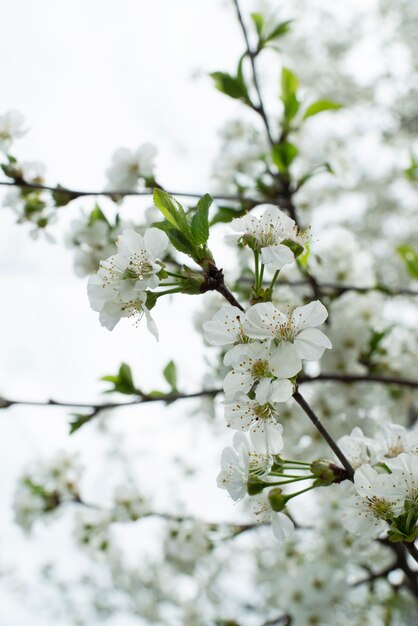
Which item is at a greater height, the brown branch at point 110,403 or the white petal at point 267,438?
the brown branch at point 110,403

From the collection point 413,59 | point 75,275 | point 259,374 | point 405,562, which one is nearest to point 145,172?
point 75,275

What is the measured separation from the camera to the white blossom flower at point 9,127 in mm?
1561

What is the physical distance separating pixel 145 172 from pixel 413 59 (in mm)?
4362

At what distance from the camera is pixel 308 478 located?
91 cm

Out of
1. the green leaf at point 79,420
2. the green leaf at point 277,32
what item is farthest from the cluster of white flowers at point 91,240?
the green leaf at point 277,32

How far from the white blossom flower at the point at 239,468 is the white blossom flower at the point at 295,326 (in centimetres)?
19

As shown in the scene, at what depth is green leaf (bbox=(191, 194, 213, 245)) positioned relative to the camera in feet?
2.94

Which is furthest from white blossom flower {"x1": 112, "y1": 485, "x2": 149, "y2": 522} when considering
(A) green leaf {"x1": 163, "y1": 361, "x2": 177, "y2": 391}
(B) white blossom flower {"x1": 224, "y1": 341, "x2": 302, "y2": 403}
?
(B) white blossom flower {"x1": 224, "y1": 341, "x2": 302, "y2": 403}

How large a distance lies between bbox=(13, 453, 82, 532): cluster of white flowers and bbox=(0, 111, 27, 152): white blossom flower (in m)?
1.30

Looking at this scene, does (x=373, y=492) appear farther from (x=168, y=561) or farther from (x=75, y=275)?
(x=168, y=561)

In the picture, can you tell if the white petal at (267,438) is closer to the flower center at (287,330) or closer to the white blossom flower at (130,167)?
the flower center at (287,330)

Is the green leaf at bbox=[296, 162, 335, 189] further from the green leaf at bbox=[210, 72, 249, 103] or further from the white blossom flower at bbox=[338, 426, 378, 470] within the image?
the white blossom flower at bbox=[338, 426, 378, 470]

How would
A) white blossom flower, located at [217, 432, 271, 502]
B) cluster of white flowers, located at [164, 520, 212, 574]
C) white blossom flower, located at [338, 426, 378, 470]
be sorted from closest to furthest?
white blossom flower, located at [217, 432, 271, 502], white blossom flower, located at [338, 426, 378, 470], cluster of white flowers, located at [164, 520, 212, 574]

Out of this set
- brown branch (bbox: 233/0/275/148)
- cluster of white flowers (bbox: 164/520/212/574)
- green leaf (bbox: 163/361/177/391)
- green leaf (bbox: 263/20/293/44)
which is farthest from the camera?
cluster of white flowers (bbox: 164/520/212/574)
